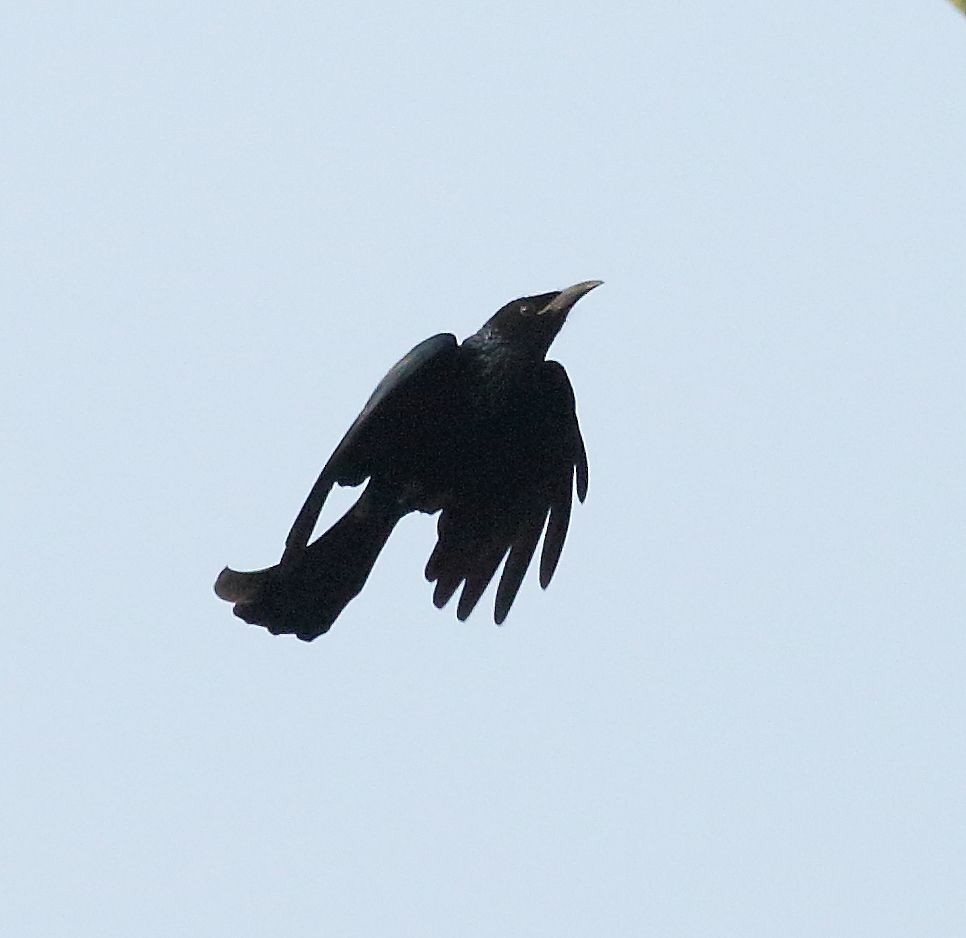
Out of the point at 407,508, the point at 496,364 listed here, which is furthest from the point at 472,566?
the point at 496,364

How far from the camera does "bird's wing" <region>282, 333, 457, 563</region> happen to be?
7367 mm

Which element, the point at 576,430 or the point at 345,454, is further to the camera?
the point at 576,430

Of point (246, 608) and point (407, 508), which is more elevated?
point (407, 508)

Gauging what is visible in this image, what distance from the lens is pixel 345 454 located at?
755 cm

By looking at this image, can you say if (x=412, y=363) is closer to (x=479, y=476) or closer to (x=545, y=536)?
(x=479, y=476)

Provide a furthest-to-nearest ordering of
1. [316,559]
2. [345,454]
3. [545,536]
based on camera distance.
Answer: [545,536] → [316,559] → [345,454]

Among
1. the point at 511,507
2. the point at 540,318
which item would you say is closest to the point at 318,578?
the point at 511,507

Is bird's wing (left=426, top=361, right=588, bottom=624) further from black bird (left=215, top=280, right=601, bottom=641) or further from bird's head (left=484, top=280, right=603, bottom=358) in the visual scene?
bird's head (left=484, top=280, right=603, bottom=358)

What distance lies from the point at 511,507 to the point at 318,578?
115 centimetres

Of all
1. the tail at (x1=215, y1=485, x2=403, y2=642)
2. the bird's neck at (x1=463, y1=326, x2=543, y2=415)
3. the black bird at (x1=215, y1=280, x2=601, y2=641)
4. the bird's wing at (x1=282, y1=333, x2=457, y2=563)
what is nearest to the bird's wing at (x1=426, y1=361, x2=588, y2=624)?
the black bird at (x1=215, y1=280, x2=601, y2=641)

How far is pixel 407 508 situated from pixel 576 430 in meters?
1.04

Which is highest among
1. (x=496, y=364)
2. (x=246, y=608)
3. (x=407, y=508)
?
(x=496, y=364)

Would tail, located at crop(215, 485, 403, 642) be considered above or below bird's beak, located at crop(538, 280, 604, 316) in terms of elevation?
below

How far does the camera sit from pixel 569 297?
8133 millimetres
